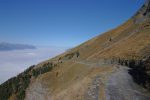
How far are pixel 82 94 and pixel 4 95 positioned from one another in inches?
4184

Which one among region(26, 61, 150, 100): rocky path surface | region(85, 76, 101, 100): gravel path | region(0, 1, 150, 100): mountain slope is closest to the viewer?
region(26, 61, 150, 100): rocky path surface

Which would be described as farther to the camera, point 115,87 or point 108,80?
point 108,80

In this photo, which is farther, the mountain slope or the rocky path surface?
the mountain slope

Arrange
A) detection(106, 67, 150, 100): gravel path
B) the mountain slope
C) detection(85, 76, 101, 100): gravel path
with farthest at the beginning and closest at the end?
detection(85, 76, 101, 100): gravel path → the mountain slope → detection(106, 67, 150, 100): gravel path

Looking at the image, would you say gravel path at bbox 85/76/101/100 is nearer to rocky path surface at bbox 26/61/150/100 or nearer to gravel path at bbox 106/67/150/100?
rocky path surface at bbox 26/61/150/100

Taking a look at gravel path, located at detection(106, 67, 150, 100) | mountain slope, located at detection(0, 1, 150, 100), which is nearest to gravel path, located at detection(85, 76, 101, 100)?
mountain slope, located at detection(0, 1, 150, 100)

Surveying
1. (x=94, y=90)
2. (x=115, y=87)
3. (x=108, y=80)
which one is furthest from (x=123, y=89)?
(x=94, y=90)

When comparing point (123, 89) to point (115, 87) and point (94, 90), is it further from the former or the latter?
point (94, 90)

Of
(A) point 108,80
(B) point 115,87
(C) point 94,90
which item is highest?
(A) point 108,80

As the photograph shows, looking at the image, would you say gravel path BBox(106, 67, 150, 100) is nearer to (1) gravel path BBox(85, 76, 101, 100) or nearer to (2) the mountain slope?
(2) the mountain slope

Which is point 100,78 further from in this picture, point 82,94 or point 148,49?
point 148,49

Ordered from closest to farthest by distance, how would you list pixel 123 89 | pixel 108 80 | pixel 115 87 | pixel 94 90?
pixel 123 89 → pixel 115 87 → pixel 94 90 → pixel 108 80

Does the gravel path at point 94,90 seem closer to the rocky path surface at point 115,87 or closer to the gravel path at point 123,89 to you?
the rocky path surface at point 115,87

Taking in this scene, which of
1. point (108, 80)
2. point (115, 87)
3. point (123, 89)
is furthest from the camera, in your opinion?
Result: point (108, 80)
